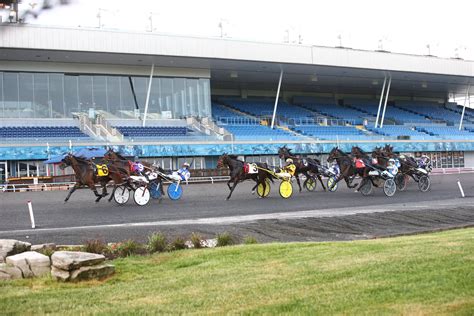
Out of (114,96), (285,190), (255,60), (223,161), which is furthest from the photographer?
(255,60)

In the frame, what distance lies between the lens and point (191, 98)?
4969 cm

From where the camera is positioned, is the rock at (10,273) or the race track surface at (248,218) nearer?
the rock at (10,273)

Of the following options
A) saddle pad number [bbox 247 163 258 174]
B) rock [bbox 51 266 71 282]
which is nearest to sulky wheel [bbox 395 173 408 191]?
saddle pad number [bbox 247 163 258 174]

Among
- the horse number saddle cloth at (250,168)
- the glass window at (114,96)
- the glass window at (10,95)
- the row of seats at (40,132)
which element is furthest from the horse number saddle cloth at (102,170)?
the glass window at (114,96)

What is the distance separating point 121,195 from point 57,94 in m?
24.8

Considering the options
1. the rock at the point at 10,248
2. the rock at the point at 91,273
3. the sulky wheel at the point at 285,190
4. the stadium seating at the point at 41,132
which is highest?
the stadium seating at the point at 41,132

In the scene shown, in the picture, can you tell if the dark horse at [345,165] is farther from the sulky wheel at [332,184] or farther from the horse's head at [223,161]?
the horse's head at [223,161]

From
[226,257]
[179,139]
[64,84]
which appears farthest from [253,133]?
[226,257]

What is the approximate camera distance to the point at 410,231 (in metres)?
13.8

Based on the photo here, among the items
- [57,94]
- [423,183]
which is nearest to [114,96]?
[57,94]

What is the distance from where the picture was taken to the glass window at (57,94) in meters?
44.5

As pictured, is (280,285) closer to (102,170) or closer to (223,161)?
(102,170)

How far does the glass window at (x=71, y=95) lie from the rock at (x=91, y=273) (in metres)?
38.4

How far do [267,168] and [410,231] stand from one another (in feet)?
34.9
